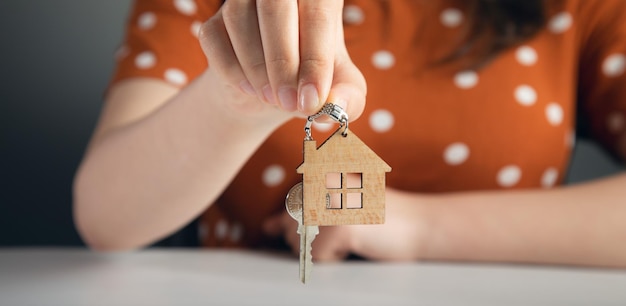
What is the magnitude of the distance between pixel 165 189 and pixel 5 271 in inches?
5.2

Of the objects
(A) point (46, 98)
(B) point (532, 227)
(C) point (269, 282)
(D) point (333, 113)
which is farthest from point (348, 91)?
(A) point (46, 98)

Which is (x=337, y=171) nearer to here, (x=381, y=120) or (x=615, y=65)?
(x=381, y=120)

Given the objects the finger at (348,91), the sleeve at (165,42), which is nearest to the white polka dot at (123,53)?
the sleeve at (165,42)

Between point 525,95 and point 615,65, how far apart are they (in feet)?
0.32

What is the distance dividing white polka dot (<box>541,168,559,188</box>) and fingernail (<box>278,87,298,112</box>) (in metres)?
0.47

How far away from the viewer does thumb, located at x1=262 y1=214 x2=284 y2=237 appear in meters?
0.59

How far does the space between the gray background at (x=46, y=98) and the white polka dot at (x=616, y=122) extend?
0.48 feet

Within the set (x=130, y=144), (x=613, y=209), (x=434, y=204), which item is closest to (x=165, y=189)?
(x=130, y=144)

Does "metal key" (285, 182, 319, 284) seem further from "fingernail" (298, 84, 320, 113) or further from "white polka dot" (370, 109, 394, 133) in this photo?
"white polka dot" (370, 109, 394, 133)

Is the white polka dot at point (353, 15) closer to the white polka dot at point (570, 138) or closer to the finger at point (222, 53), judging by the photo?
the white polka dot at point (570, 138)

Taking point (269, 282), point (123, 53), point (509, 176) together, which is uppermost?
point (123, 53)

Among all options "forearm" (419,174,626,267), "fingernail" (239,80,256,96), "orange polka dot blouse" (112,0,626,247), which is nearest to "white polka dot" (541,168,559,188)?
"orange polka dot blouse" (112,0,626,247)

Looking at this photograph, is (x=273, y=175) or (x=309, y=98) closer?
(x=309, y=98)

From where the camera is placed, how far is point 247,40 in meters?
0.26
